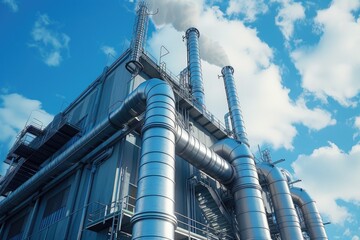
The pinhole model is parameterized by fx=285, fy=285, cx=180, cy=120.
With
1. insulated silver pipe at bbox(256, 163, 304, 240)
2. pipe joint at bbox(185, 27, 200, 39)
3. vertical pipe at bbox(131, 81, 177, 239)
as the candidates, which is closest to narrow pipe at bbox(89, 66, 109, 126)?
vertical pipe at bbox(131, 81, 177, 239)

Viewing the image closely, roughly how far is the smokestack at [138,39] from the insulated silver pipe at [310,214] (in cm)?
1471

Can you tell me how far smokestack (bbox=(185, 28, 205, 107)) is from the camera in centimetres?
2406

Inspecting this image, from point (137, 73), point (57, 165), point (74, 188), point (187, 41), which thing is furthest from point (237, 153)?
point (187, 41)

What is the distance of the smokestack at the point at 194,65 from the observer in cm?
2406

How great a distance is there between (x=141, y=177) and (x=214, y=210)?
7.70 m

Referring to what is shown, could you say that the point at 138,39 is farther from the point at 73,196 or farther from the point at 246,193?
the point at 246,193

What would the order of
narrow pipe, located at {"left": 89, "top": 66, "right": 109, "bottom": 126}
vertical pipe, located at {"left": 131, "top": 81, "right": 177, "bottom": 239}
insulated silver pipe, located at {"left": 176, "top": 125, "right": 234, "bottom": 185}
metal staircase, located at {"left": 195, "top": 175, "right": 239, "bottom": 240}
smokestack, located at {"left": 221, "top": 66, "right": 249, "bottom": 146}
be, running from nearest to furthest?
vertical pipe, located at {"left": 131, "top": 81, "right": 177, "bottom": 239}
insulated silver pipe, located at {"left": 176, "top": 125, "right": 234, "bottom": 185}
metal staircase, located at {"left": 195, "top": 175, "right": 239, "bottom": 240}
narrow pipe, located at {"left": 89, "top": 66, "right": 109, "bottom": 126}
smokestack, located at {"left": 221, "top": 66, "right": 249, "bottom": 146}

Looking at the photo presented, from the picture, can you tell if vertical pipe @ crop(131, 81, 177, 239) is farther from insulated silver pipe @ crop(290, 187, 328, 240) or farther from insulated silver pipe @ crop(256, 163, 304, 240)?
insulated silver pipe @ crop(290, 187, 328, 240)

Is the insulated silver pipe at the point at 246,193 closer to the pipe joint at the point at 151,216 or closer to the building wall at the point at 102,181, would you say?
the building wall at the point at 102,181

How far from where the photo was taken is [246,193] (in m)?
14.5

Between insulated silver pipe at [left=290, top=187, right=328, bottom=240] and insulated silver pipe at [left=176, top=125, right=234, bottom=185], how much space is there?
8.40 metres

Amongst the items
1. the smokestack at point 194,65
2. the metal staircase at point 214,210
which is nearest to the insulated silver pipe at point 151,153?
the metal staircase at point 214,210

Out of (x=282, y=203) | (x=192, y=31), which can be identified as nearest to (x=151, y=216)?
(x=282, y=203)

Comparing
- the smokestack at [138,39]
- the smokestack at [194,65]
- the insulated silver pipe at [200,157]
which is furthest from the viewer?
the smokestack at [194,65]
